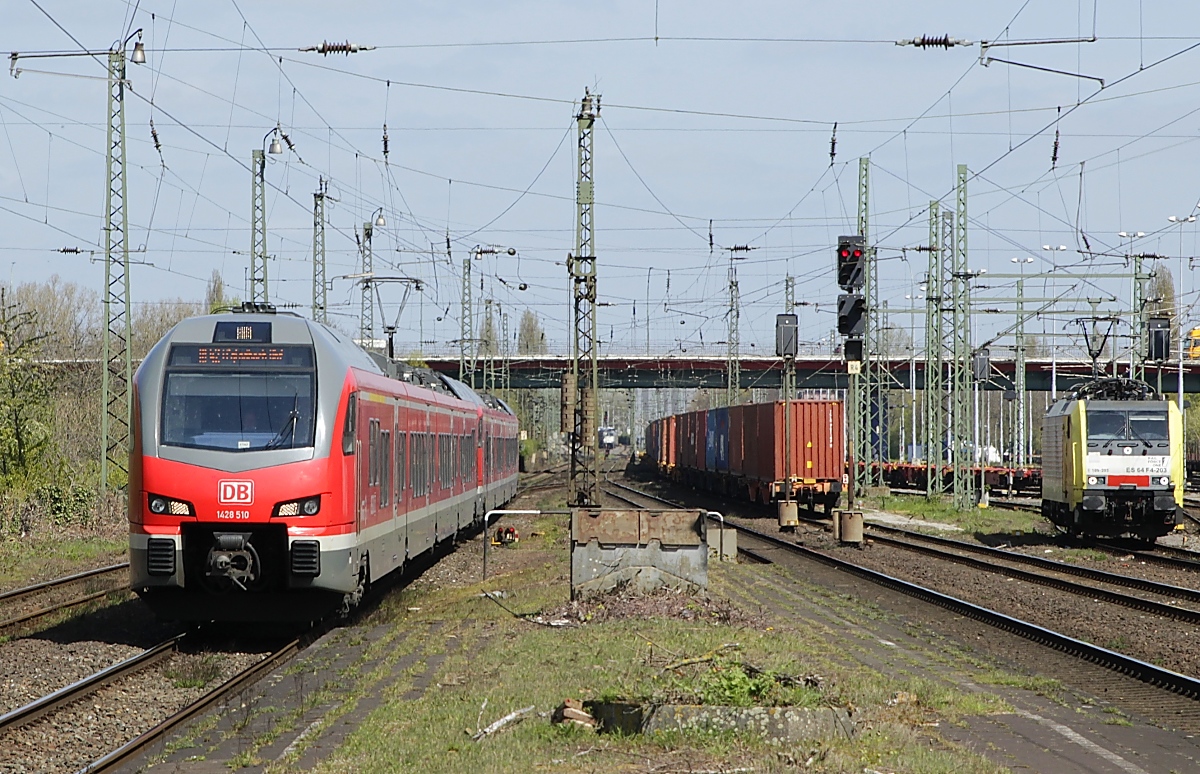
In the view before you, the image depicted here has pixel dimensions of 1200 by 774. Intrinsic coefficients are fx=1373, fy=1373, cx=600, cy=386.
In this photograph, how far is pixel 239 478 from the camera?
45.3 ft

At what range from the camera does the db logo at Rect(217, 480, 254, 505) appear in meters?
13.8

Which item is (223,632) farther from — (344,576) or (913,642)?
(913,642)

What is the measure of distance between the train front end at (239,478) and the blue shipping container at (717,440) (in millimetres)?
35129

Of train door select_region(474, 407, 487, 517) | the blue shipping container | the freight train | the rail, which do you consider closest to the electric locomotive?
the freight train

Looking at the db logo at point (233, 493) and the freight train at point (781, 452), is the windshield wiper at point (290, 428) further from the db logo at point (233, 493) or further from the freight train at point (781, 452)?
the freight train at point (781, 452)

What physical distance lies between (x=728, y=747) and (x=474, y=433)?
2275cm

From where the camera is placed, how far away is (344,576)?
14.5m

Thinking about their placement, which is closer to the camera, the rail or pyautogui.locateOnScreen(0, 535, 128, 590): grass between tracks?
the rail

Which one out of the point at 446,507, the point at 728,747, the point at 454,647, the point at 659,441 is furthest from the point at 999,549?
the point at 659,441

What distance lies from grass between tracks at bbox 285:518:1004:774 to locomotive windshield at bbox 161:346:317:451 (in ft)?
8.47

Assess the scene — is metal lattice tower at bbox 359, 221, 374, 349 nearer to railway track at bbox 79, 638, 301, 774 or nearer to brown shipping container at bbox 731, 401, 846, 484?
brown shipping container at bbox 731, 401, 846, 484

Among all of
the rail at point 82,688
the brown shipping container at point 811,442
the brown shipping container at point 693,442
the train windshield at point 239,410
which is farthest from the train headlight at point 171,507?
the brown shipping container at point 693,442

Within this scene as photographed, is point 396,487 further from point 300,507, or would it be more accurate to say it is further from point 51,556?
point 51,556

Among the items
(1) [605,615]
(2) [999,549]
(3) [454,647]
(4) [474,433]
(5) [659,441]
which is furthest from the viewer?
(5) [659,441]
